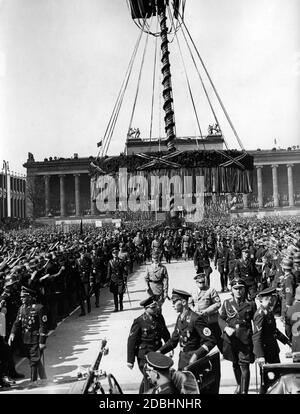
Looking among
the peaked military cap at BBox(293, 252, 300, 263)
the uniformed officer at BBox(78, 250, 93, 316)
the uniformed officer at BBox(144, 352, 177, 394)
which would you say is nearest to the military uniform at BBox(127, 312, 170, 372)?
the uniformed officer at BBox(144, 352, 177, 394)

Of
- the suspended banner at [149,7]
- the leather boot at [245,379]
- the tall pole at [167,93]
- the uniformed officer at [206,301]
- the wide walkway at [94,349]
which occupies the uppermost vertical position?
the suspended banner at [149,7]

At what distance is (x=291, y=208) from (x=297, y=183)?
8422 millimetres

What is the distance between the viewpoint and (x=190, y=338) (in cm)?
561

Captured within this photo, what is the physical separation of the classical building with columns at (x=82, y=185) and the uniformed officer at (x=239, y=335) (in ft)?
183

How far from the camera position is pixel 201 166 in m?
12.6

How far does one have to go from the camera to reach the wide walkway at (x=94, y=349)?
6.32 meters

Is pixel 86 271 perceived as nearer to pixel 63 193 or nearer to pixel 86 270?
pixel 86 270

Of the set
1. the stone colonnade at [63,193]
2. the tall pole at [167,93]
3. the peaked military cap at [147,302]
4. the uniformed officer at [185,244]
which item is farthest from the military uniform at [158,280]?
the stone colonnade at [63,193]

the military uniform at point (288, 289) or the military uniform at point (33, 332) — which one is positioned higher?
the military uniform at point (288, 289)

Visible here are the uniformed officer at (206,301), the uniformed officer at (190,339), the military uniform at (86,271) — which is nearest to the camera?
the uniformed officer at (190,339)

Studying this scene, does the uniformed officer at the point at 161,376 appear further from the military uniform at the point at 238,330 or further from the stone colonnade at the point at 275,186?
the stone colonnade at the point at 275,186

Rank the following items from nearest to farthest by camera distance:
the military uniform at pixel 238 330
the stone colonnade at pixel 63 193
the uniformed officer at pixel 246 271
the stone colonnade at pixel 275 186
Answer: the military uniform at pixel 238 330, the uniformed officer at pixel 246 271, the stone colonnade at pixel 275 186, the stone colonnade at pixel 63 193
